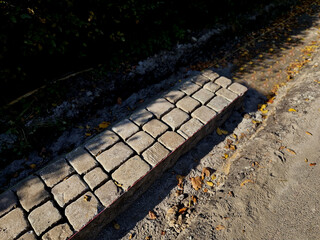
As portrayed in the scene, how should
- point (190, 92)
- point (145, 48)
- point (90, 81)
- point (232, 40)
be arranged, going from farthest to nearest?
point (232, 40)
point (145, 48)
point (90, 81)
point (190, 92)

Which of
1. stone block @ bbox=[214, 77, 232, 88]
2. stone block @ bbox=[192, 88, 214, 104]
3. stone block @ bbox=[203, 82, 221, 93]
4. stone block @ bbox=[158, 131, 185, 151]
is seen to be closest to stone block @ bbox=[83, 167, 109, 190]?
stone block @ bbox=[158, 131, 185, 151]

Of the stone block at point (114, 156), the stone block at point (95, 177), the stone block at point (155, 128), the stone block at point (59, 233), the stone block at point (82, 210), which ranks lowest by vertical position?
the stone block at point (59, 233)

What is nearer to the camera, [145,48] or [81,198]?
[81,198]

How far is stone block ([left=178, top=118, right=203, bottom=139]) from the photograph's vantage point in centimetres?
304

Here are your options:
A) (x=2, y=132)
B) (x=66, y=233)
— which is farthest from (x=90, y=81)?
(x=66, y=233)

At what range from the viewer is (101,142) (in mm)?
2951

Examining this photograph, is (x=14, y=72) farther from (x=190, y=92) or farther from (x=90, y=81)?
(x=190, y=92)

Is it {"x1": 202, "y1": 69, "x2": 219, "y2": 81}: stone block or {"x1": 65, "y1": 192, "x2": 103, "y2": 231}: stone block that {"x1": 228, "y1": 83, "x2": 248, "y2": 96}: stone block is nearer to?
{"x1": 202, "y1": 69, "x2": 219, "y2": 81}: stone block

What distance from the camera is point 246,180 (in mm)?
2951

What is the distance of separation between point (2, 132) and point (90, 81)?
146 cm

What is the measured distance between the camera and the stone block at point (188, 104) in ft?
10.9

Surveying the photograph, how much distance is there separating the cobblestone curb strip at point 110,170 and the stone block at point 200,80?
0.19 m

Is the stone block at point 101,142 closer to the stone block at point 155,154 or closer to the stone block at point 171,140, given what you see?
the stone block at point 155,154

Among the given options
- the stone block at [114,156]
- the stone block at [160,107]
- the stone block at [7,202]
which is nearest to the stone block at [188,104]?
the stone block at [160,107]
